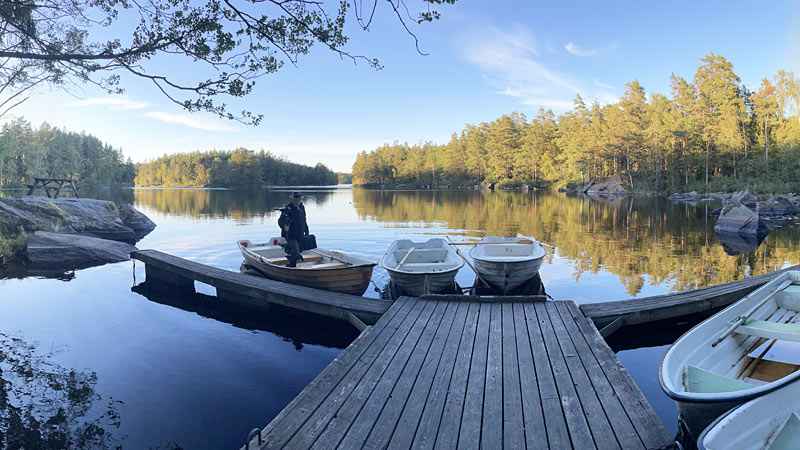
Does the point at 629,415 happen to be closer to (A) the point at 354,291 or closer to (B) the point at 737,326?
(B) the point at 737,326

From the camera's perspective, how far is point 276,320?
25.4 ft

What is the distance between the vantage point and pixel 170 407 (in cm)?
458

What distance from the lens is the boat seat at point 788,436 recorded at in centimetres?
267

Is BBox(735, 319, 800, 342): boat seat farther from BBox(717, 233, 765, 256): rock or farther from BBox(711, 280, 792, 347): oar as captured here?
BBox(717, 233, 765, 256): rock

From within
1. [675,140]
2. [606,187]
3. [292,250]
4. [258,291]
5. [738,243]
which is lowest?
[738,243]

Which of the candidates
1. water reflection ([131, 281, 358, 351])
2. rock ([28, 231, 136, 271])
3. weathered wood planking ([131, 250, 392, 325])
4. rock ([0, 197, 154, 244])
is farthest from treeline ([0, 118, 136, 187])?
water reflection ([131, 281, 358, 351])

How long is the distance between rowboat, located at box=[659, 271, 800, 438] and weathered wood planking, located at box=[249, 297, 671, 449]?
12.2 inches

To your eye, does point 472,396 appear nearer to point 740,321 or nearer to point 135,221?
point 740,321

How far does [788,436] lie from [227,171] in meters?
121

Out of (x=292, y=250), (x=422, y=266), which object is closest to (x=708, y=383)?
(x=422, y=266)

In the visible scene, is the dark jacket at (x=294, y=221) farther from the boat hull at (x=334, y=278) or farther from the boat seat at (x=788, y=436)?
the boat seat at (x=788, y=436)

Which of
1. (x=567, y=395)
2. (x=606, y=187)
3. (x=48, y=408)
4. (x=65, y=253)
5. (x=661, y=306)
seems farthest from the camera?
(x=606, y=187)

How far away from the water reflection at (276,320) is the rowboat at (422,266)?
133cm

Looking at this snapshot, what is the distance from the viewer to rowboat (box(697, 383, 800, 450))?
2.53 m
